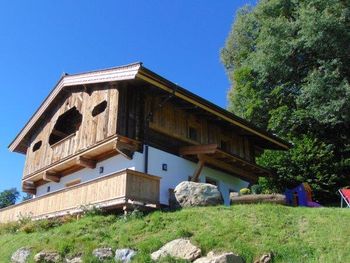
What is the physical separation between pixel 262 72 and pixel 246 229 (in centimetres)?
2146

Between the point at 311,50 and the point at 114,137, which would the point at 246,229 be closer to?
the point at 114,137

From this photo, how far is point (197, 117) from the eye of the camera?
870 inches

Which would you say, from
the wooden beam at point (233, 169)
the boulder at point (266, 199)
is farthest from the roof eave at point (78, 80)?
the boulder at point (266, 199)

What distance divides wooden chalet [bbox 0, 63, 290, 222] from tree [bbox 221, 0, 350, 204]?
2.34 meters

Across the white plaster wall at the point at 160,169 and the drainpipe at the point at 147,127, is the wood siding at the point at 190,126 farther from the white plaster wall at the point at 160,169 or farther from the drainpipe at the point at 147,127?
the white plaster wall at the point at 160,169

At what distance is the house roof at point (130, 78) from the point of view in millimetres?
17797

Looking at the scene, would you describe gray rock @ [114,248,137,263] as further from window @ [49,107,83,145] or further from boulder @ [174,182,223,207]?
window @ [49,107,83,145]

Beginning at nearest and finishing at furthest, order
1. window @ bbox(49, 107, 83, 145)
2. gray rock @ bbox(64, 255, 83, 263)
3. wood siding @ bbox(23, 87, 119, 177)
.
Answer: gray rock @ bbox(64, 255, 83, 263)
wood siding @ bbox(23, 87, 119, 177)
window @ bbox(49, 107, 83, 145)

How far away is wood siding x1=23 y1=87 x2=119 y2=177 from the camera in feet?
62.8

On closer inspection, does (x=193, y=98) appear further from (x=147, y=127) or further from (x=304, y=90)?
(x=304, y=90)

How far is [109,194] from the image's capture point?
16.0m

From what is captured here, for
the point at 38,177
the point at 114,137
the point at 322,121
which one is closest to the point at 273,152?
the point at 322,121

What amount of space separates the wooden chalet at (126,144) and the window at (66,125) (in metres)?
0.06

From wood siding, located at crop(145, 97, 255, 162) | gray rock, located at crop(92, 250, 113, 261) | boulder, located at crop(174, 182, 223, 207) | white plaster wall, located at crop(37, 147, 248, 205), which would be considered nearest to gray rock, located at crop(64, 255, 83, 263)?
gray rock, located at crop(92, 250, 113, 261)
